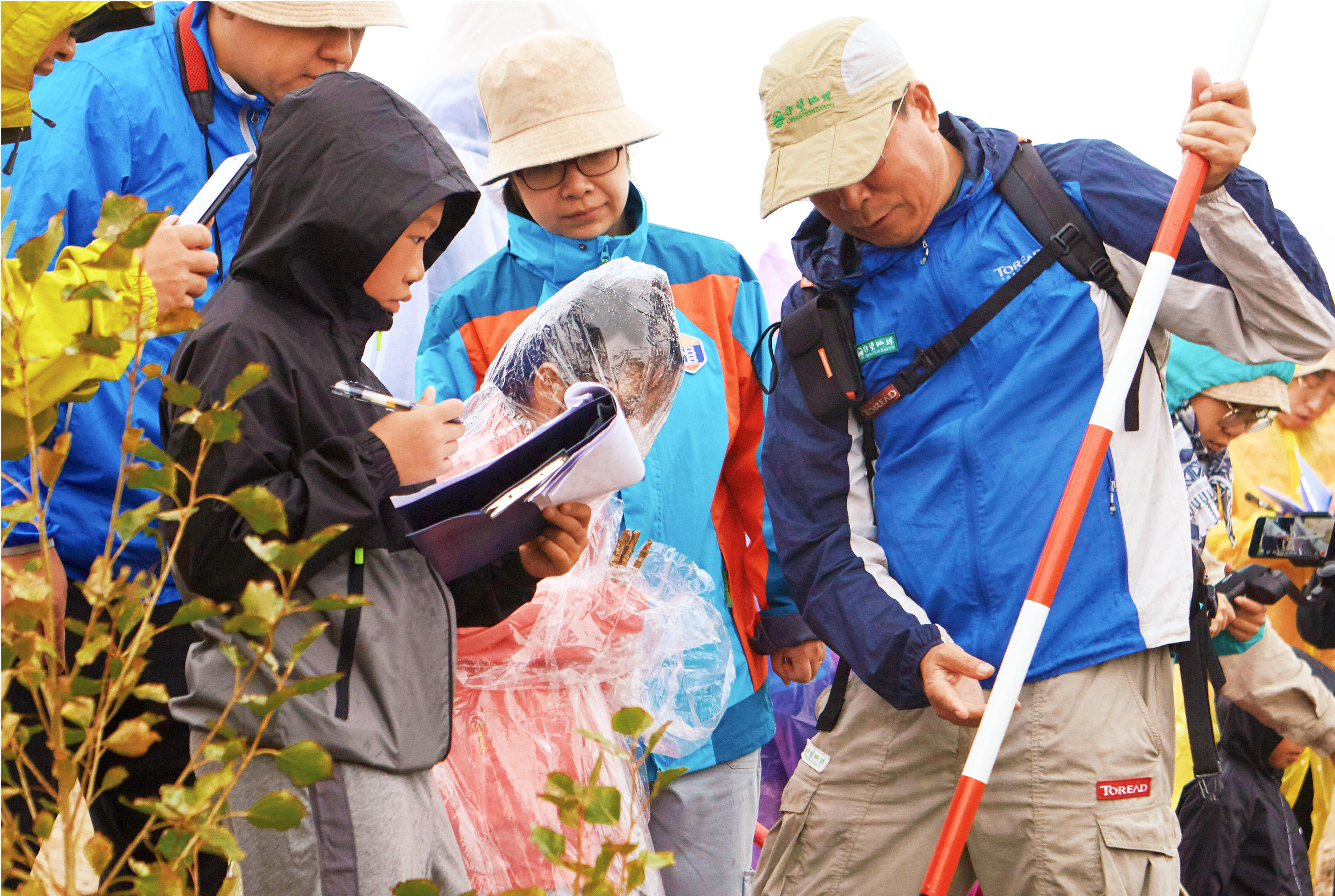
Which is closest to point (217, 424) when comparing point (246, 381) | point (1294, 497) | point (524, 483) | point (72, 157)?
point (246, 381)

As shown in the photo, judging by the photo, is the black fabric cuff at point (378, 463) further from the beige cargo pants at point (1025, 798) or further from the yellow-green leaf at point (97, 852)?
the beige cargo pants at point (1025, 798)

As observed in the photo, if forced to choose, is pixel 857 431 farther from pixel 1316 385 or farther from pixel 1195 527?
pixel 1316 385

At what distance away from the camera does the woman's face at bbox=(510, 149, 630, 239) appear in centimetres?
239

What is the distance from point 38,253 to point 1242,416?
342cm

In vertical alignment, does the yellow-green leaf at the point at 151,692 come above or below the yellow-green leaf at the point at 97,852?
above

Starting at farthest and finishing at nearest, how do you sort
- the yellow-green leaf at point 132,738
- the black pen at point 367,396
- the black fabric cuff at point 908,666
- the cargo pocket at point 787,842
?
1. the cargo pocket at point 787,842
2. the black fabric cuff at point 908,666
3. the black pen at point 367,396
4. the yellow-green leaf at point 132,738

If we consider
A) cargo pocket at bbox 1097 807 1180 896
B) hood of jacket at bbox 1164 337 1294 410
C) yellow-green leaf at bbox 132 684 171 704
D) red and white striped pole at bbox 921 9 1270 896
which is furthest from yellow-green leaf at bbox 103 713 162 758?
hood of jacket at bbox 1164 337 1294 410

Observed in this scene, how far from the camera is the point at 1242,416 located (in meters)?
3.54

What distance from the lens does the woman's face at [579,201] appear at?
239cm

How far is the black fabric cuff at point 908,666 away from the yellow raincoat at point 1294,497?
6.97 ft

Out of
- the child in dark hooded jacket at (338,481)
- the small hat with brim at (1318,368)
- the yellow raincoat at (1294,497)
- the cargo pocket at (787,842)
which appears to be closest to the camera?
the child in dark hooded jacket at (338,481)

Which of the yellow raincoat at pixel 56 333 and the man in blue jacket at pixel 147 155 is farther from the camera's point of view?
the man in blue jacket at pixel 147 155

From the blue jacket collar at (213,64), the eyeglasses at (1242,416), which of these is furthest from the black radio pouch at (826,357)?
the eyeglasses at (1242,416)

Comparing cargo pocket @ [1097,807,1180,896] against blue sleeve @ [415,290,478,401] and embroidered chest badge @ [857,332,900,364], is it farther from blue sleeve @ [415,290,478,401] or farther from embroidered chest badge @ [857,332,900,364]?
blue sleeve @ [415,290,478,401]
